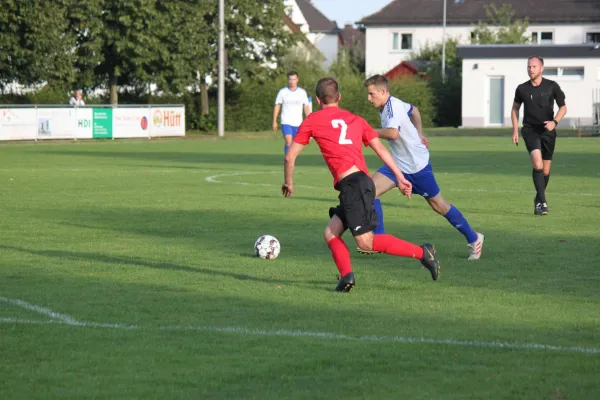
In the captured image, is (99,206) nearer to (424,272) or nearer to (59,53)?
(424,272)

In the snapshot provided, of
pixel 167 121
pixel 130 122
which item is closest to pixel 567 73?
pixel 167 121

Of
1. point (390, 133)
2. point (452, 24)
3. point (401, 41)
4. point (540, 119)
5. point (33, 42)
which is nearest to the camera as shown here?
point (390, 133)

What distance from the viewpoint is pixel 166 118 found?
46.3 m

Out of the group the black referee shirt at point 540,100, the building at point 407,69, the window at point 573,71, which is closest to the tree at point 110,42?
the window at point 573,71

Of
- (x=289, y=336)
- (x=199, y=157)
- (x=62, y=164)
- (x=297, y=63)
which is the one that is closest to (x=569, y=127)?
(x=297, y=63)

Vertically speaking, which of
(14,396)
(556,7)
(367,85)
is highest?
(556,7)

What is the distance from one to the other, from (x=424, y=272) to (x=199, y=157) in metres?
22.0

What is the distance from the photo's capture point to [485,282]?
939 cm

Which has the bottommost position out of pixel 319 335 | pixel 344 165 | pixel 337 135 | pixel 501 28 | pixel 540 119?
pixel 319 335

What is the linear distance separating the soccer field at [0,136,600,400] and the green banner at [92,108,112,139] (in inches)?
988

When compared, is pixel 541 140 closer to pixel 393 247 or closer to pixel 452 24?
pixel 393 247

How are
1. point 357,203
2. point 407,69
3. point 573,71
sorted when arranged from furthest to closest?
point 407,69 → point 573,71 → point 357,203

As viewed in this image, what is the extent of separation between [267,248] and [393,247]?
197cm

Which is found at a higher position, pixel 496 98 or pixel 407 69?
pixel 407 69
